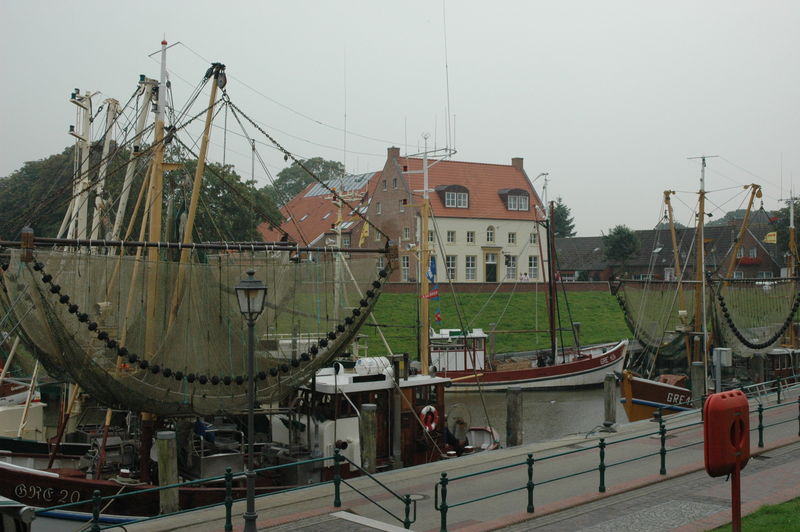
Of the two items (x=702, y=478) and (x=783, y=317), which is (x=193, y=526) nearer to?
(x=702, y=478)

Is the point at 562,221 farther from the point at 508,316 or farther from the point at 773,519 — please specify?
the point at 773,519

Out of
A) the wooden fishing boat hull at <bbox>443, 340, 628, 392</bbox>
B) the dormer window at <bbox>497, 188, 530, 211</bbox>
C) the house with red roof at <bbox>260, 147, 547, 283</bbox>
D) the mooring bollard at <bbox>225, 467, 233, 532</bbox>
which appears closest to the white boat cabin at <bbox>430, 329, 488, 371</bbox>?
the wooden fishing boat hull at <bbox>443, 340, 628, 392</bbox>

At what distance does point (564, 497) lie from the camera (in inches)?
551

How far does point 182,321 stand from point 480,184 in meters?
53.4

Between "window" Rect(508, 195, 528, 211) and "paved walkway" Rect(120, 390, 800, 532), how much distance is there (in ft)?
163

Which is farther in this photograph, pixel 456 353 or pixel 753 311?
pixel 456 353

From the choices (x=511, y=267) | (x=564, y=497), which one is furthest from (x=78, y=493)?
(x=511, y=267)

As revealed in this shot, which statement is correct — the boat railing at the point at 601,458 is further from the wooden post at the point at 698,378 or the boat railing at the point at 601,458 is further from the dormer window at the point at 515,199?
the dormer window at the point at 515,199

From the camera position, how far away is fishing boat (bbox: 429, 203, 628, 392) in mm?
37625

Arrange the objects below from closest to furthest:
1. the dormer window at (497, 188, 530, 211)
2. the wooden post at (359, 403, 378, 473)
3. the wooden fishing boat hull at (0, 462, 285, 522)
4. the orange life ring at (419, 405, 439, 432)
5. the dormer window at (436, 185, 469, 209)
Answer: the wooden fishing boat hull at (0, 462, 285, 522)
the wooden post at (359, 403, 378, 473)
the orange life ring at (419, 405, 439, 432)
the dormer window at (436, 185, 469, 209)
the dormer window at (497, 188, 530, 211)

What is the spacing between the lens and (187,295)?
1566 centimetres

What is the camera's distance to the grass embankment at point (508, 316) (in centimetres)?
5041

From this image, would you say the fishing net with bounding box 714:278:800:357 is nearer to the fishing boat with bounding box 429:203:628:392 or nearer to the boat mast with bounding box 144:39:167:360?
the fishing boat with bounding box 429:203:628:392

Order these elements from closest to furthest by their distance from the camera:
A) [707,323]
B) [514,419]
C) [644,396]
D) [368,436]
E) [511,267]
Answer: [368,436], [514,419], [644,396], [707,323], [511,267]
